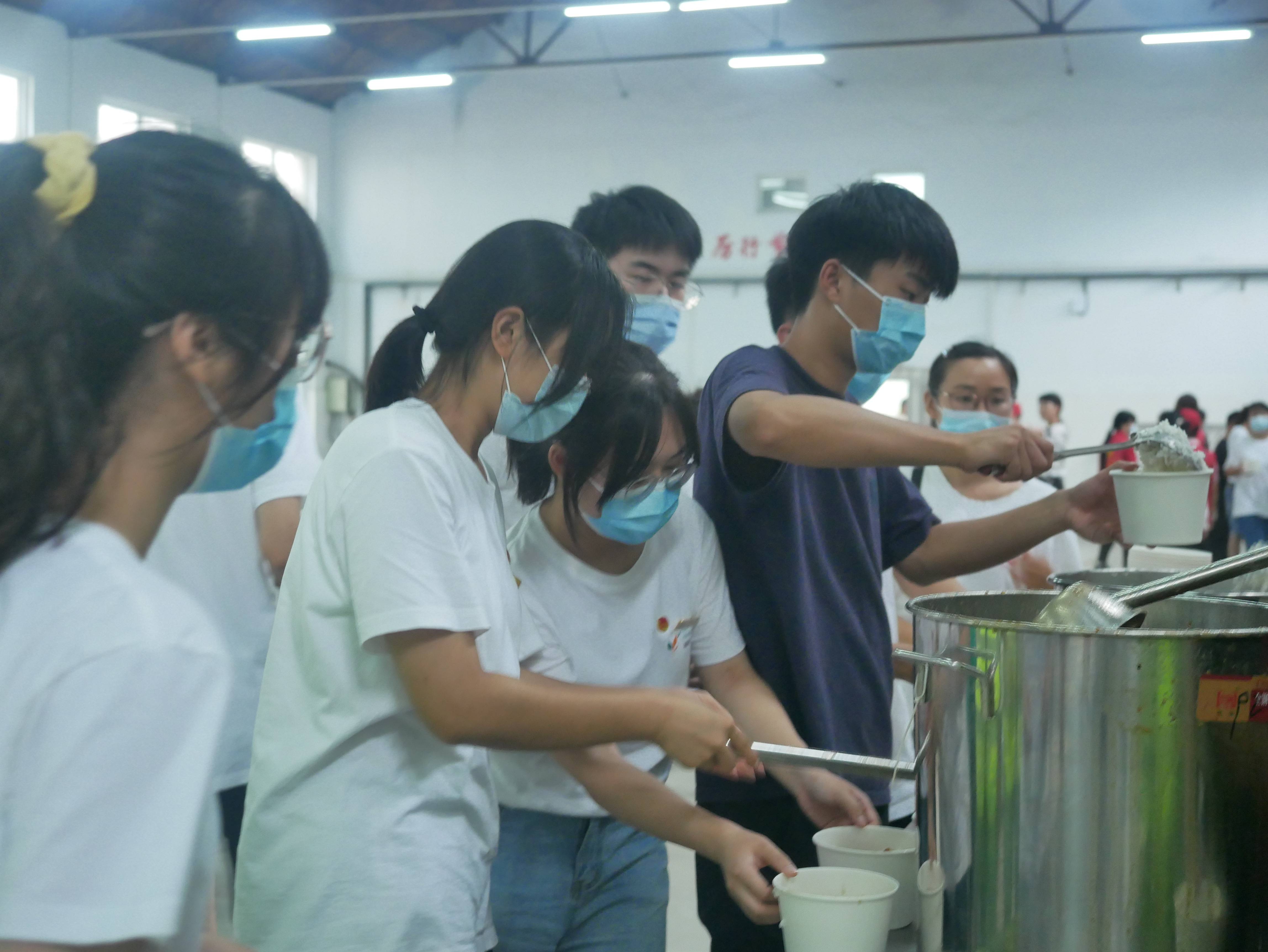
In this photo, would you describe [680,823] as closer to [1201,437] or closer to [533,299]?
[533,299]

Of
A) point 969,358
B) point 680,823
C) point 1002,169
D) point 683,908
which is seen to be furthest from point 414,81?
point 680,823

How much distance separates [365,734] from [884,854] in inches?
20.0

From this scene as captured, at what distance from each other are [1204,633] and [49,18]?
8791mm

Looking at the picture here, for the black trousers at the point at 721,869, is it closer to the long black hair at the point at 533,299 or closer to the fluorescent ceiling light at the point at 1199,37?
the long black hair at the point at 533,299

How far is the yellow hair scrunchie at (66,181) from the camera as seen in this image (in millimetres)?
651

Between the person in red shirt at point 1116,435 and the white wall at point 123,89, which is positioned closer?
the person in red shirt at point 1116,435

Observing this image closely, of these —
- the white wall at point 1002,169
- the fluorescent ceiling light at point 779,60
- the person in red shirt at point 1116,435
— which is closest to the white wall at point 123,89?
the white wall at point 1002,169

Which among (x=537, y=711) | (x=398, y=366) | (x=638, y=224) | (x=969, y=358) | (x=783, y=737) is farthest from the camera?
(x=969, y=358)

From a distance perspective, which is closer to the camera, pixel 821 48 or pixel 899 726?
pixel 899 726

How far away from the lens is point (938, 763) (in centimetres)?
106

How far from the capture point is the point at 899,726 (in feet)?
6.19

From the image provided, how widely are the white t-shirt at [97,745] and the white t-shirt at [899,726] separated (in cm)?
85

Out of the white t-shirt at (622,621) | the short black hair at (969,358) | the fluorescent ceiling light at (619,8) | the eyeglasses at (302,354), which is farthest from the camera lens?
the fluorescent ceiling light at (619,8)

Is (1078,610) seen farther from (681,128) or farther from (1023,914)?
(681,128)
